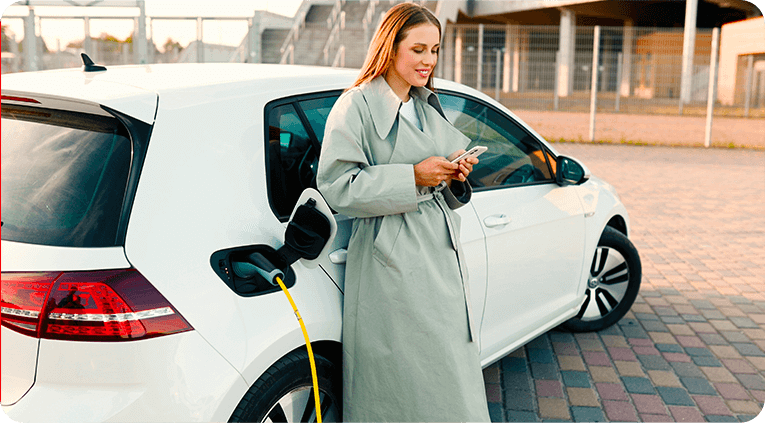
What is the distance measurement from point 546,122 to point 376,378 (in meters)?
15.5

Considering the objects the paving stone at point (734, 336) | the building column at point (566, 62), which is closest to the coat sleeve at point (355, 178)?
the paving stone at point (734, 336)

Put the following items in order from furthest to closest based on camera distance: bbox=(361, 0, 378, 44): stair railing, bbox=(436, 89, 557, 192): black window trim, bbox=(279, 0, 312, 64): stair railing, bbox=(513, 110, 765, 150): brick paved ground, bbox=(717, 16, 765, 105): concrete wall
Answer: bbox=(717, 16, 765, 105): concrete wall → bbox=(279, 0, 312, 64): stair railing → bbox=(361, 0, 378, 44): stair railing → bbox=(513, 110, 765, 150): brick paved ground → bbox=(436, 89, 557, 192): black window trim

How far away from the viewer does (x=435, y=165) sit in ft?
7.50

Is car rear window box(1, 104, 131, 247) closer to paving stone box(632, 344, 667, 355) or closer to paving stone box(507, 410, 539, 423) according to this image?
paving stone box(507, 410, 539, 423)

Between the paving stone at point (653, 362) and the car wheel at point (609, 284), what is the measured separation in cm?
40

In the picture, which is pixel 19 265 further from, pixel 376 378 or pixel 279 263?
pixel 376 378

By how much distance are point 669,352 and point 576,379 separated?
30.1 inches

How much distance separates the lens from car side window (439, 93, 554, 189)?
3.25 meters

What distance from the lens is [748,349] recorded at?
4156 mm

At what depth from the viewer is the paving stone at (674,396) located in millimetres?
3453

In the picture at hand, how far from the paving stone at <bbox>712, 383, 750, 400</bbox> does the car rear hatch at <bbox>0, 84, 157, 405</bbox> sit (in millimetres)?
3074

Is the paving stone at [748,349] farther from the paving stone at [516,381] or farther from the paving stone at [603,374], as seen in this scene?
the paving stone at [516,381]

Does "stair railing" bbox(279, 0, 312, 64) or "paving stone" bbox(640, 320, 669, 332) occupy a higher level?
"stair railing" bbox(279, 0, 312, 64)

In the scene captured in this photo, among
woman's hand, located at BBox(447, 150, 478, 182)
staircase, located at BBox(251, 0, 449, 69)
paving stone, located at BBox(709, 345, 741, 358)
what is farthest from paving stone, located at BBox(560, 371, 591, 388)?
A: staircase, located at BBox(251, 0, 449, 69)
